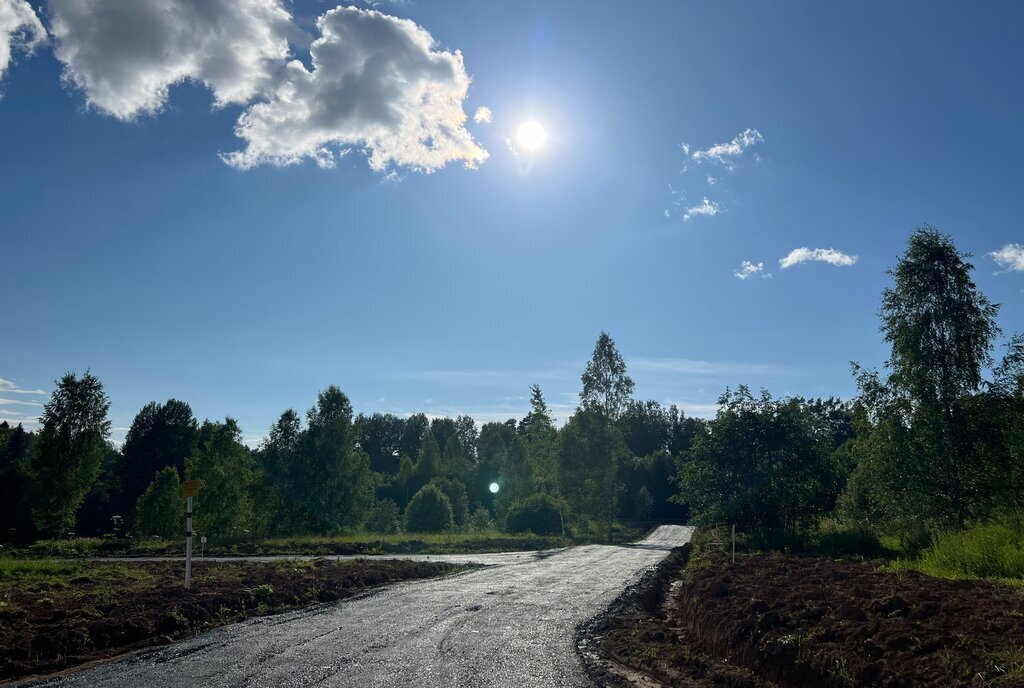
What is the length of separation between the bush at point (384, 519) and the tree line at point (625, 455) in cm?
23

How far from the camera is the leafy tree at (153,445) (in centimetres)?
7806

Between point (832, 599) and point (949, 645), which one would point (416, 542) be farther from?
point (949, 645)

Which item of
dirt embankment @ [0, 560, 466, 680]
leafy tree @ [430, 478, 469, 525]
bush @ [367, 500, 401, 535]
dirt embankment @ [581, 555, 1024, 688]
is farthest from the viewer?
leafy tree @ [430, 478, 469, 525]

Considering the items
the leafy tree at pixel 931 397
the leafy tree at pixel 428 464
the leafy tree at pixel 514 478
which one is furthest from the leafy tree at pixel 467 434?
the leafy tree at pixel 931 397

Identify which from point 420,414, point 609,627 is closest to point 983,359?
point 609,627

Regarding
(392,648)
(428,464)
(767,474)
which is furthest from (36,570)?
(428,464)

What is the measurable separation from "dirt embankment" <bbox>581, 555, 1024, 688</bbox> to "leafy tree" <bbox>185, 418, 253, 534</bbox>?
4161cm

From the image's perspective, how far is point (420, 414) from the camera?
5413 inches

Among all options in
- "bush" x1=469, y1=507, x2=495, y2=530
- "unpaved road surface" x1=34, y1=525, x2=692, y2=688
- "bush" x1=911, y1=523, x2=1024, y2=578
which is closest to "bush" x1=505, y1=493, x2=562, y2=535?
"bush" x1=469, y1=507, x2=495, y2=530

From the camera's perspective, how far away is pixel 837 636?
27.9ft

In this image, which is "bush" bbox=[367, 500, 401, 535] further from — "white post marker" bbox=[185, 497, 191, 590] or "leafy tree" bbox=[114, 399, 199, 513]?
"white post marker" bbox=[185, 497, 191, 590]

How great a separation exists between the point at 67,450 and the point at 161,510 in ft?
38.2

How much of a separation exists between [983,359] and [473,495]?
2757 inches

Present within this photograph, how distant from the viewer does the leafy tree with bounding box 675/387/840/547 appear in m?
29.2
